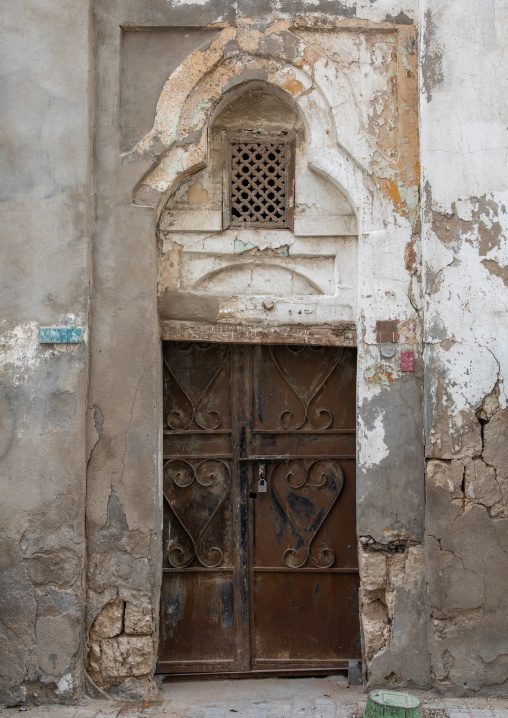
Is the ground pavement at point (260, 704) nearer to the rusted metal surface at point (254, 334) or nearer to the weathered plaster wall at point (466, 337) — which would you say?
the weathered plaster wall at point (466, 337)

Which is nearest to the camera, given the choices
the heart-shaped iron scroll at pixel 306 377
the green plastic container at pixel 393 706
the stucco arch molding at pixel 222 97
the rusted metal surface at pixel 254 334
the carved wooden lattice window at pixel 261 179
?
the green plastic container at pixel 393 706

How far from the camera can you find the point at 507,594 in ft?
14.6

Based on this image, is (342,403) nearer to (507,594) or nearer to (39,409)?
(507,594)

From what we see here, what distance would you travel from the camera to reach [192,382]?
5.07 metres

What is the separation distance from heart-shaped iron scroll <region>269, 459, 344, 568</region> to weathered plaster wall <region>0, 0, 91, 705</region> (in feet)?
4.36

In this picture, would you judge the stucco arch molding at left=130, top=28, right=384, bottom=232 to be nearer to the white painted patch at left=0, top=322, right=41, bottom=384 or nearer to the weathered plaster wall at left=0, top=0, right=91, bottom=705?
the weathered plaster wall at left=0, top=0, right=91, bottom=705

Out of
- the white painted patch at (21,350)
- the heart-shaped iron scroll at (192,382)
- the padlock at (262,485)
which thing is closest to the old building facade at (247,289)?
the white painted patch at (21,350)

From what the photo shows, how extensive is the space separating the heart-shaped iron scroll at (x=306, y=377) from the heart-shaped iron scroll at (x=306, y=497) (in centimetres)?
27

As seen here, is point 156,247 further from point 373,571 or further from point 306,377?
point 373,571

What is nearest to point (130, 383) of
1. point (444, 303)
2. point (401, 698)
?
point (444, 303)

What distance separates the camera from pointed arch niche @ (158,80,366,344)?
484 cm

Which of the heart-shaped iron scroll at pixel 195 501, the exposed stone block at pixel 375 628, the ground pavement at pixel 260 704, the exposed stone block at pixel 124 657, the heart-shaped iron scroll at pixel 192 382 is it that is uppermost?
the heart-shaped iron scroll at pixel 192 382

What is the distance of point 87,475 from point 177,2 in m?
2.96

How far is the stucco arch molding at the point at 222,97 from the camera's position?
4684 millimetres
